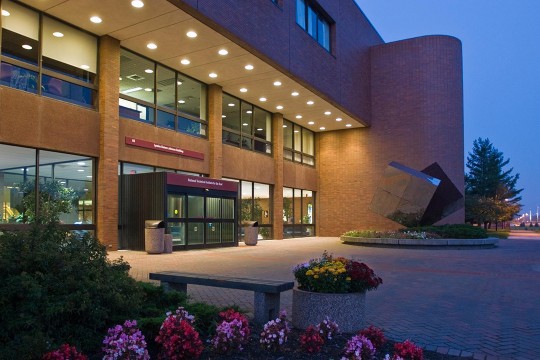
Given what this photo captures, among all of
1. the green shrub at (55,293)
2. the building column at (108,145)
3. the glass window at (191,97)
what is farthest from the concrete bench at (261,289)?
the glass window at (191,97)

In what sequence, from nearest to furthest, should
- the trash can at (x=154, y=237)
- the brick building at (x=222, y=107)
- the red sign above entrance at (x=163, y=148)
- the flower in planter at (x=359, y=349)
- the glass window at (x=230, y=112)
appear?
1. the flower in planter at (x=359, y=349)
2. the brick building at (x=222, y=107)
3. the trash can at (x=154, y=237)
4. the red sign above entrance at (x=163, y=148)
5. the glass window at (x=230, y=112)

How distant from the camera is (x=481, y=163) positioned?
75.9 meters

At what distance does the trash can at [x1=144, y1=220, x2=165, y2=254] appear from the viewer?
17.2 metres

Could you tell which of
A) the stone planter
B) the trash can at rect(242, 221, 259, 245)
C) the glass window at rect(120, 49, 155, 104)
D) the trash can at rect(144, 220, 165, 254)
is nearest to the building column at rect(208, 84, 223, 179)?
the trash can at rect(242, 221, 259, 245)

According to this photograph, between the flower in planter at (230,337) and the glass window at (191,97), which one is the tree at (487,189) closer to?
the glass window at (191,97)

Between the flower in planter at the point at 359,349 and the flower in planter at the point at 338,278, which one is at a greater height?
the flower in planter at the point at 338,278

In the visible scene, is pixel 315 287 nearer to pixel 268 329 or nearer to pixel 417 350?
pixel 268 329

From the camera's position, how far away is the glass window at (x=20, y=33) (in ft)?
49.8

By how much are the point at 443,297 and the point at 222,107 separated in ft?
62.0

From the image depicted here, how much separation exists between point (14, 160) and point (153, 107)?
21.5ft

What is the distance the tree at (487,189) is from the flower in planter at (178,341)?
53.1 meters

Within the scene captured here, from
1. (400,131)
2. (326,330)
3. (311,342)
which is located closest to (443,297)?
(326,330)

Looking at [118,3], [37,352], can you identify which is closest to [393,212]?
[118,3]

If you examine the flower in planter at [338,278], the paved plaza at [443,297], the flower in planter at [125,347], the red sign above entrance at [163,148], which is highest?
the red sign above entrance at [163,148]
